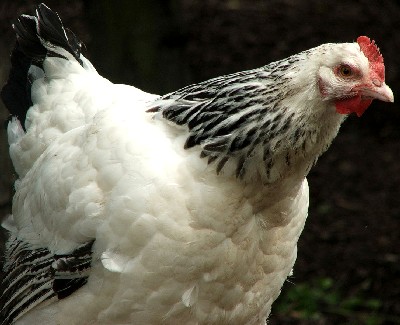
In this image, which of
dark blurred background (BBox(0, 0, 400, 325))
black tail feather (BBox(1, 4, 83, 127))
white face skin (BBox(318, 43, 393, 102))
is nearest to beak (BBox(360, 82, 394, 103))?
white face skin (BBox(318, 43, 393, 102))

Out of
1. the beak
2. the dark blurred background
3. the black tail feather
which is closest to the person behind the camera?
the beak

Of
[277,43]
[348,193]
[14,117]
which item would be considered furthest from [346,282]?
[277,43]

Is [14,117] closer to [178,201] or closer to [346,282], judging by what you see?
[178,201]

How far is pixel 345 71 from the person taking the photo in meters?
3.21

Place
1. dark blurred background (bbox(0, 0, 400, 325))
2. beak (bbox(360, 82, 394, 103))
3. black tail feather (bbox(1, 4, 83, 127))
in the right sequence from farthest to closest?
1. dark blurred background (bbox(0, 0, 400, 325))
2. black tail feather (bbox(1, 4, 83, 127))
3. beak (bbox(360, 82, 394, 103))

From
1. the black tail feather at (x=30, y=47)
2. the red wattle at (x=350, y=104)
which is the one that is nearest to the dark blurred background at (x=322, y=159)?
the black tail feather at (x=30, y=47)

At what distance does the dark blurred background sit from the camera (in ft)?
19.8

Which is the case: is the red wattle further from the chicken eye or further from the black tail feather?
the black tail feather

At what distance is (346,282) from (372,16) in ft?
14.6

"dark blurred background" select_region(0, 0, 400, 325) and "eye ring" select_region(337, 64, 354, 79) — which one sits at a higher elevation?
"eye ring" select_region(337, 64, 354, 79)

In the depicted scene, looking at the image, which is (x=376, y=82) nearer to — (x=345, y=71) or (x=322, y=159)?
(x=345, y=71)

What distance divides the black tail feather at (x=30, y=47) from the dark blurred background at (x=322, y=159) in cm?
65

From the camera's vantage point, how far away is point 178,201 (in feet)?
11.3

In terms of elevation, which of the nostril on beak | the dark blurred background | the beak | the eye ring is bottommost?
the dark blurred background
